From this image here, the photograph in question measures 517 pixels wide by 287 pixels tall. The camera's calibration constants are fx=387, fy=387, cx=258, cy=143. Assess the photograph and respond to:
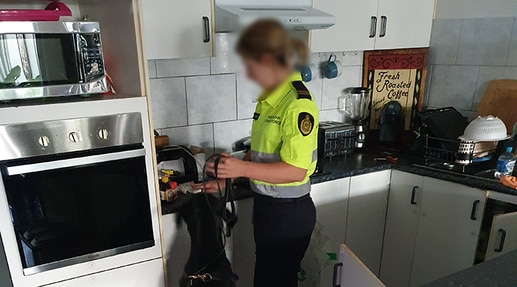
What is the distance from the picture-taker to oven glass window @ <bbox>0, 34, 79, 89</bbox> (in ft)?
3.62

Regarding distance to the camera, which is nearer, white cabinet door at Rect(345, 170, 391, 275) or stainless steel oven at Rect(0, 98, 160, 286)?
stainless steel oven at Rect(0, 98, 160, 286)

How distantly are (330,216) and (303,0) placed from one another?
100 centimetres

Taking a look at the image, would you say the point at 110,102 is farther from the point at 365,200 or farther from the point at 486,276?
the point at 365,200

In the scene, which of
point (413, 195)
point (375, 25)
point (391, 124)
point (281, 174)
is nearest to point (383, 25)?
point (375, 25)

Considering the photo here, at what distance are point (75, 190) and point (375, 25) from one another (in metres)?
1.56

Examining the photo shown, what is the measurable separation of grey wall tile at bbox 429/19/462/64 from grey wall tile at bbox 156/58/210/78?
1.29 metres

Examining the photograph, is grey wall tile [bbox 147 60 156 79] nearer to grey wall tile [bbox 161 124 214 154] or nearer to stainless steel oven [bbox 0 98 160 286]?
grey wall tile [bbox 161 124 214 154]

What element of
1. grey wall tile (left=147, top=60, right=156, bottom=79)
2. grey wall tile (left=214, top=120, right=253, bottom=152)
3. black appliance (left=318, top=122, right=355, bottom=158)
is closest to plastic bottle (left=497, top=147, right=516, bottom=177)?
black appliance (left=318, top=122, right=355, bottom=158)

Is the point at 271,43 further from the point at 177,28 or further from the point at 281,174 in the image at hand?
the point at 177,28

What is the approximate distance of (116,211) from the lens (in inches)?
50.8

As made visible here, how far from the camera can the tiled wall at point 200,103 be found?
1.76 metres

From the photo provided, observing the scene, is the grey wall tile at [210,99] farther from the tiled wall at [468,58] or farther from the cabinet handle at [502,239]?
the cabinet handle at [502,239]

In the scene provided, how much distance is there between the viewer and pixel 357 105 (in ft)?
7.47

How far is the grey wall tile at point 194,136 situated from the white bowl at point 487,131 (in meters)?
1.21
